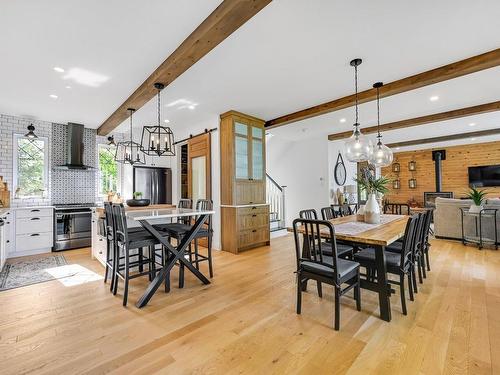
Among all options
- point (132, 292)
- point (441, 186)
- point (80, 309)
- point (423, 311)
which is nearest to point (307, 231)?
point (423, 311)

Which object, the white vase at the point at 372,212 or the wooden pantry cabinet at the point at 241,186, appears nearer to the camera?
the white vase at the point at 372,212

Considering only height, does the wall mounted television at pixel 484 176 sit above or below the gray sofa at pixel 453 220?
above

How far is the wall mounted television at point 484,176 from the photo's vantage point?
8438 millimetres

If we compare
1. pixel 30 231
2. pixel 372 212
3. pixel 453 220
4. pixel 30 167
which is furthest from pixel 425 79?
pixel 30 167

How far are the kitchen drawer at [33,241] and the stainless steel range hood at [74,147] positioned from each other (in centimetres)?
143

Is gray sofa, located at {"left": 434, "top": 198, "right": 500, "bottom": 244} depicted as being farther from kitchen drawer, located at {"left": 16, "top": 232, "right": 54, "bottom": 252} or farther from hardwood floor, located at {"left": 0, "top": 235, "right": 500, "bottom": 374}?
kitchen drawer, located at {"left": 16, "top": 232, "right": 54, "bottom": 252}

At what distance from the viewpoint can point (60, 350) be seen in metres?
1.84

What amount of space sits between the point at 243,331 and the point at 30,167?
552 cm

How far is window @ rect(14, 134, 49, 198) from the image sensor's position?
4.86 metres

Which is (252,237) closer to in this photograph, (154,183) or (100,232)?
(100,232)

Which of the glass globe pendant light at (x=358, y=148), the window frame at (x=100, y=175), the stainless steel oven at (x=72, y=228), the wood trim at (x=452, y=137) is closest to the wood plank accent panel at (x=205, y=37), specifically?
the glass globe pendant light at (x=358, y=148)

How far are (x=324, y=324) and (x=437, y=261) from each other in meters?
2.90

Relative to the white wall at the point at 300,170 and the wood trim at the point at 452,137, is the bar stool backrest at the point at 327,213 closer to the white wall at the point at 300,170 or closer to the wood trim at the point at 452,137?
the white wall at the point at 300,170

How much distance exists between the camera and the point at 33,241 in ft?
14.9
